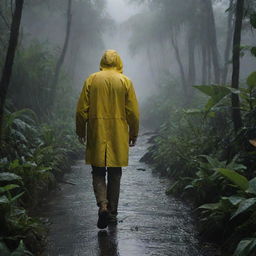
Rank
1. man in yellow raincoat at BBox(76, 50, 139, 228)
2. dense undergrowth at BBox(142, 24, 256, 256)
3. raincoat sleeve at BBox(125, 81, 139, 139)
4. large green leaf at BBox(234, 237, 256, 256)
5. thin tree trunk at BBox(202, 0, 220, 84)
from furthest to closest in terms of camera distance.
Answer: thin tree trunk at BBox(202, 0, 220, 84) < raincoat sleeve at BBox(125, 81, 139, 139) < man in yellow raincoat at BBox(76, 50, 139, 228) < dense undergrowth at BBox(142, 24, 256, 256) < large green leaf at BBox(234, 237, 256, 256)

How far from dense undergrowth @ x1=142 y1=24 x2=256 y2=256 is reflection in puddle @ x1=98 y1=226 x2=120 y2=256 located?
1078 mm

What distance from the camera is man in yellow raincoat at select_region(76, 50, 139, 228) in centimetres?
532

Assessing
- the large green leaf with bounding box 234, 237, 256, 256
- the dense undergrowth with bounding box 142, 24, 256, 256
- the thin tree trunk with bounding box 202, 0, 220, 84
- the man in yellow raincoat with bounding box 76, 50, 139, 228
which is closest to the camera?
the large green leaf with bounding box 234, 237, 256, 256

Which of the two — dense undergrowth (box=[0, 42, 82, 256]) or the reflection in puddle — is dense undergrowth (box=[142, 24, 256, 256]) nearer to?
the reflection in puddle

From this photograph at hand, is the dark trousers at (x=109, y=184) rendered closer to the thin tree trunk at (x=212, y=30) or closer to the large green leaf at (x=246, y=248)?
the large green leaf at (x=246, y=248)

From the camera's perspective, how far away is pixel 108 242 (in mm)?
4691

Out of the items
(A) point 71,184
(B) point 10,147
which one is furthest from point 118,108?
(A) point 71,184

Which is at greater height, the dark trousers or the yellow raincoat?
the yellow raincoat

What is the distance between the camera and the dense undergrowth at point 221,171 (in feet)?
13.8

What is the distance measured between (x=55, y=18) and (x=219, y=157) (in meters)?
28.5

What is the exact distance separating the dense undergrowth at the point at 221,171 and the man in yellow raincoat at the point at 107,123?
1.27m

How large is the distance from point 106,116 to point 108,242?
1622 mm

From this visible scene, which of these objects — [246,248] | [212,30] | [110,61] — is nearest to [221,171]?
[246,248]

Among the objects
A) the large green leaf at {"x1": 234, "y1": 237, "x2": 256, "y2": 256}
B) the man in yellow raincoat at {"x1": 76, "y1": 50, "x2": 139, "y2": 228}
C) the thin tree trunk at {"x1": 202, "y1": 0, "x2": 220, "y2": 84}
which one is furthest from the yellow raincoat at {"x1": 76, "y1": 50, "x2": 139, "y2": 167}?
the thin tree trunk at {"x1": 202, "y1": 0, "x2": 220, "y2": 84}
